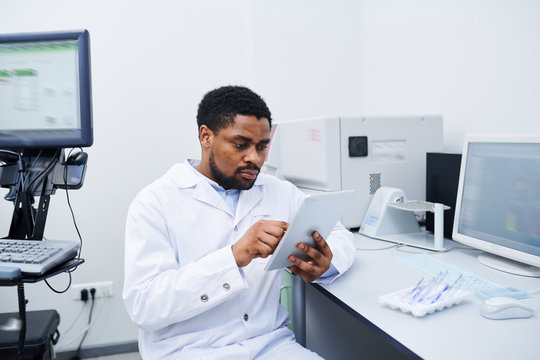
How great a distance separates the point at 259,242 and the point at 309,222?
13 cm

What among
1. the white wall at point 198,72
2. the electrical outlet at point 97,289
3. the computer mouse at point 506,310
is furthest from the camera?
the electrical outlet at point 97,289

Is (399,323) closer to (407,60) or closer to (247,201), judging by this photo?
(247,201)

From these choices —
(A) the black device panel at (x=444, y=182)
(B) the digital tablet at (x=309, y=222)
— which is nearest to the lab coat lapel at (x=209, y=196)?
(B) the digital tablet at (x=309, y=222)

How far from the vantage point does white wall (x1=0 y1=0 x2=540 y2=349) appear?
2.06m

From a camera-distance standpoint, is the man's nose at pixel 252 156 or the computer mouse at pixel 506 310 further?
the man's nose at pixel 252 156

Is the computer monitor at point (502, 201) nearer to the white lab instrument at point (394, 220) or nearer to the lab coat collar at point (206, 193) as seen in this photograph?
the white lab instrument at point (394, 220)

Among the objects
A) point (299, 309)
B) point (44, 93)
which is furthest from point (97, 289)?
point (44, 93)

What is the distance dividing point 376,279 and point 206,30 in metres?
1.73

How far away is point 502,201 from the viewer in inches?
50.6

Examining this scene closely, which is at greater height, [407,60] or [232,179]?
[407,60]

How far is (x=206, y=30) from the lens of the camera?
237 centimetres

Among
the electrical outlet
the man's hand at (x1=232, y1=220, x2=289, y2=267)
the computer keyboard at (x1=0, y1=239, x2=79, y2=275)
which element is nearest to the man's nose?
the man's hand at (x1=232, y1=220, x2=289, y2=267)

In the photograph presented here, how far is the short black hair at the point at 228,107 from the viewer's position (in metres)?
1.22

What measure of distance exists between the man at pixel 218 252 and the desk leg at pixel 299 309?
29 centimetres
